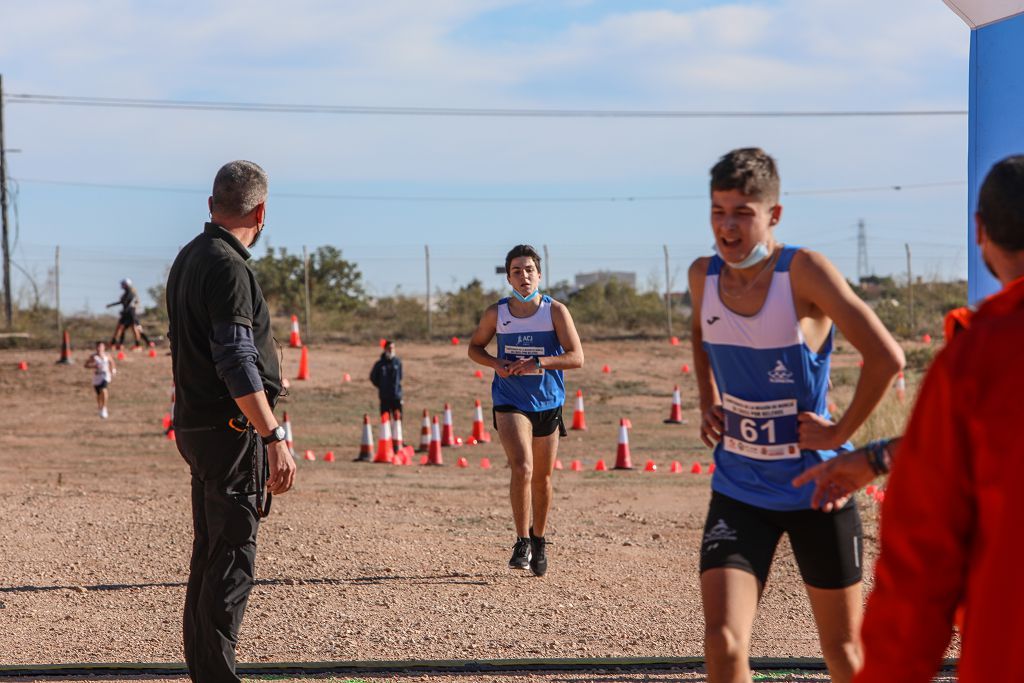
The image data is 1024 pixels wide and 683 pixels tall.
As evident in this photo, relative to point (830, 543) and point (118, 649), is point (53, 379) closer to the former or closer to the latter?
point (118, 649)

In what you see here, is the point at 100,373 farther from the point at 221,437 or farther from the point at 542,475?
the point at 221,437

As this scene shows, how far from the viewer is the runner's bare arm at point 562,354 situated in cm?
828

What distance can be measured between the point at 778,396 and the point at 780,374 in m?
0.07

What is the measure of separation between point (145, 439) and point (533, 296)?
13634mm

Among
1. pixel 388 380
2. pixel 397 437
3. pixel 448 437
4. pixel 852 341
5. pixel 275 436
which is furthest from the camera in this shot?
pixel 448 437

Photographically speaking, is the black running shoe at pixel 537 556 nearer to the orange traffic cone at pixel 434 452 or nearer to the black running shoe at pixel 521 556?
the black running shoe at pixel 521 556

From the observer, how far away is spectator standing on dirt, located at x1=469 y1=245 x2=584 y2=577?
8.37m

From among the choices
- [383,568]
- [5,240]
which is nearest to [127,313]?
[5,240]

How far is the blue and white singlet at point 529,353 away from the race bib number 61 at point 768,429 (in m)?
4.28

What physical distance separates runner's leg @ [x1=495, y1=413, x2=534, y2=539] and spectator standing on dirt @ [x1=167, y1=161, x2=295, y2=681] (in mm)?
3361

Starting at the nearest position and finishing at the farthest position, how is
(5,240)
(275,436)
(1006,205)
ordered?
(1006,205) < (275,436) < (5,240)

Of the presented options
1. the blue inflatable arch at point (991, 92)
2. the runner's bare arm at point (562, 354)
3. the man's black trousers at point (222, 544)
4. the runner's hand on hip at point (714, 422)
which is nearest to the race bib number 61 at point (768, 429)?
the runner's hand on hip at point (714, 422)

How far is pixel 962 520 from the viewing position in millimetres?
2287

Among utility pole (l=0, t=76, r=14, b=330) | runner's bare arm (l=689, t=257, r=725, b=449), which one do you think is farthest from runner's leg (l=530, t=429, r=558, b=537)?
utility pole (l=0, t=76, r=14, b=330)
